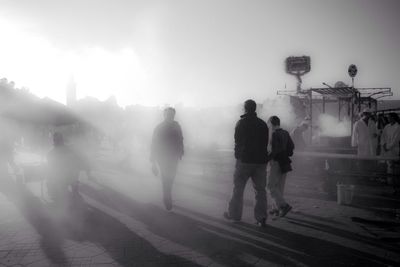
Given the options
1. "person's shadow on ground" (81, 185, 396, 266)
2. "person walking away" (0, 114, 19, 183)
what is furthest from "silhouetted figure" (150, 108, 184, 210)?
"person walking away" (0, 114, 19, 183)

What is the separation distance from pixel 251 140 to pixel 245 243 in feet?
5.87

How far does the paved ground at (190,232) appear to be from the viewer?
4523 mm

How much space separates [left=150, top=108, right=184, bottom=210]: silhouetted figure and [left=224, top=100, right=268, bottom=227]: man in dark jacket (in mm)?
1544

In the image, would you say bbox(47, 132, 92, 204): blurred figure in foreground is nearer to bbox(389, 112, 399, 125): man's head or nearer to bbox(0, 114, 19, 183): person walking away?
bbox(0, 114, 19, 183): person walking away

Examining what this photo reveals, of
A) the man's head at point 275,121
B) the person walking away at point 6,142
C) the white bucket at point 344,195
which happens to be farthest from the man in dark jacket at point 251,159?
the person walking away at point 6,142

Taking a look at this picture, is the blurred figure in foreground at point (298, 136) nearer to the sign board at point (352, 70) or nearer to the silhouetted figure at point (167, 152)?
the silhouetted figure at point (167, 152)

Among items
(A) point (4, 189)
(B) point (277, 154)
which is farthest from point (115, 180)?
(B) point (277, 154)

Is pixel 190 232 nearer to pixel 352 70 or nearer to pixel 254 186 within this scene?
pixel 254 186

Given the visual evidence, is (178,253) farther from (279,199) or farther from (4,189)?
(4,189)

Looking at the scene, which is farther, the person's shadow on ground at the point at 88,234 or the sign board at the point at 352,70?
the sign board at the point at 352,70

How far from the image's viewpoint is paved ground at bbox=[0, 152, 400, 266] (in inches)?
178

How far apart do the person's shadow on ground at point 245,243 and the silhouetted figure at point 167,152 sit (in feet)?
1.80

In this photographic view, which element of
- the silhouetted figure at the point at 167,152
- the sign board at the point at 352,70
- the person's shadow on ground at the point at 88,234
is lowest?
the person's shadow on ground at the point at 88,234

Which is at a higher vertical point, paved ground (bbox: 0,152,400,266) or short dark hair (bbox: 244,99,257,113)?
short dark hair (bbox: 244,99,257,113)
